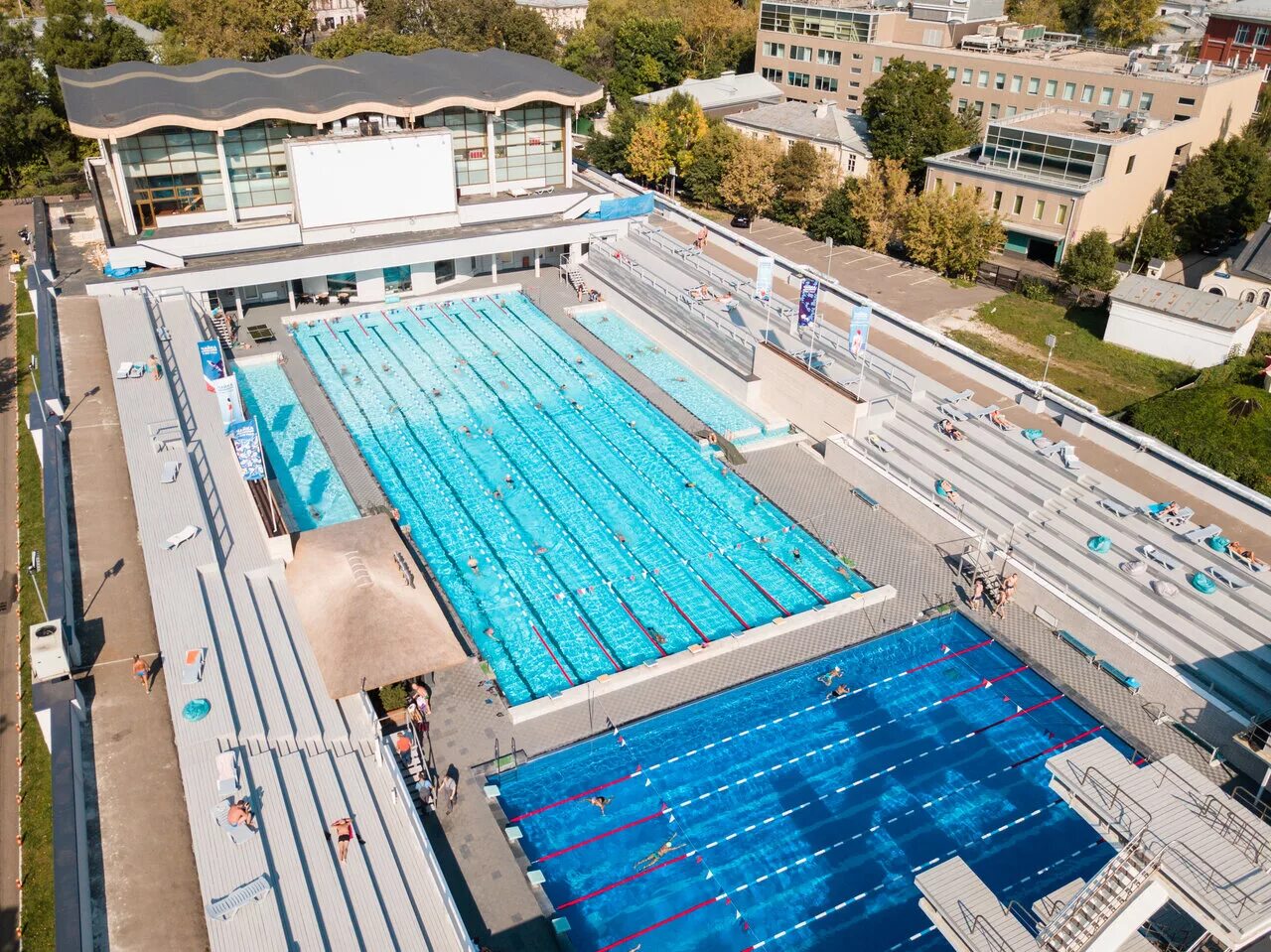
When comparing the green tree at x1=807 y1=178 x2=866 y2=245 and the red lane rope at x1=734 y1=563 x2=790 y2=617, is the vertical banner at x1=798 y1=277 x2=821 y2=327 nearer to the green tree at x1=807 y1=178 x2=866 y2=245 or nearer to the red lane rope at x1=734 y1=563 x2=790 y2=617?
the red lane rope at x1=734 y1=563 x2=790 y2=617

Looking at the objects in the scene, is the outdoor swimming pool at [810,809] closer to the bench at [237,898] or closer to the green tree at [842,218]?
the bench at [237,898]

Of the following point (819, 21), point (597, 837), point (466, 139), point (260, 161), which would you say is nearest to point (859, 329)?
point (597, 837)

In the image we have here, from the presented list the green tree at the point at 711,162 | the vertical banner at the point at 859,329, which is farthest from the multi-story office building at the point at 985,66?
the vertical banner at the point at 859,329

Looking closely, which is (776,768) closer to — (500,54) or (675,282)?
→ (675,282)

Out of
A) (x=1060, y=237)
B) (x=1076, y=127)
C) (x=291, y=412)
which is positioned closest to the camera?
(x=291, y=412)

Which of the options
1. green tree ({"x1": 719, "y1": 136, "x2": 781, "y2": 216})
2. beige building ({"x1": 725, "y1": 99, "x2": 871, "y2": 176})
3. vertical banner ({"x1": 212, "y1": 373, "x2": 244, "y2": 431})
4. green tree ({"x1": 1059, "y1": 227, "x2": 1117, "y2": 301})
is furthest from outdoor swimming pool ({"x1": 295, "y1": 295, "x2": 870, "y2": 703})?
beige building ({"x1": 725, "y1": 99, "x2": 871, "y2": 176})

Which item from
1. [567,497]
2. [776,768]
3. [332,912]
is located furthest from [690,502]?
[332,912]
